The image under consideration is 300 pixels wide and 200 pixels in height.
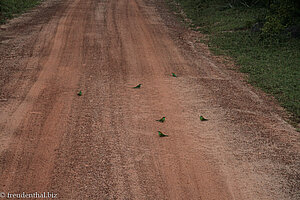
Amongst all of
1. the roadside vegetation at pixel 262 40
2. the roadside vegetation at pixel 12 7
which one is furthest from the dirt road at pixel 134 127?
the roadside vegetation at pixel 12 7

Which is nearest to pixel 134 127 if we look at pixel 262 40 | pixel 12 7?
pixel 262 40

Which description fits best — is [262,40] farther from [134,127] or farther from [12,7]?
[12,7]

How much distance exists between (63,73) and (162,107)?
336 centimetres

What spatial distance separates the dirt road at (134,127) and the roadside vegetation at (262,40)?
67cm

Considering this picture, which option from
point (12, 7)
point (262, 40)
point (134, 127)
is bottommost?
point (134, 127)

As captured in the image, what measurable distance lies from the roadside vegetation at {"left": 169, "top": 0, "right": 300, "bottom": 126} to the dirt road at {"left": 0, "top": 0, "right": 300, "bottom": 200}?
666 mm

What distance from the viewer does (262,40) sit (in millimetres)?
13062

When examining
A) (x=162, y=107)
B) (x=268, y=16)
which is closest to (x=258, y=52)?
(x=268, y=16)

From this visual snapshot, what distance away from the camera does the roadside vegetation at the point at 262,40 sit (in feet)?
30.7

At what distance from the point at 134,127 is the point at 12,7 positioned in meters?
13.8

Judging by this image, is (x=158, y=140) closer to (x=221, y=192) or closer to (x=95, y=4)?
(x=221, y=192)

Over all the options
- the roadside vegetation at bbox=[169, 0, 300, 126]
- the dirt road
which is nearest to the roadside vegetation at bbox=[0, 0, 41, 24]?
the dirt road

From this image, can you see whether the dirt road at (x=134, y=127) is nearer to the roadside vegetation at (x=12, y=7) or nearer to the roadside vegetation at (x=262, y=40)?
the roadside vegetation at (x=262, y=40)

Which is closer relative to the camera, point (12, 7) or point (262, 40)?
point (262, 40)
